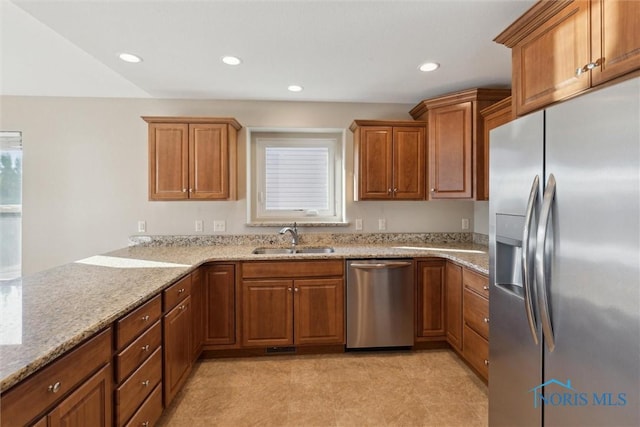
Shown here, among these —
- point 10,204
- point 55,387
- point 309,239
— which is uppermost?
point 10,204

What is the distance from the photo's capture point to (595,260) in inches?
37.9

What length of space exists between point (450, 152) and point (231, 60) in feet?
6.66

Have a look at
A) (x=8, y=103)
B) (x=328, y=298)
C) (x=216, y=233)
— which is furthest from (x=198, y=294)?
(x=8, y=103)

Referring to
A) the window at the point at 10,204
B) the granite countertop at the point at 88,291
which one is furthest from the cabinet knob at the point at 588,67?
the window at the point at 10,204

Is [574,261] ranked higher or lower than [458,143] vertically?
lower

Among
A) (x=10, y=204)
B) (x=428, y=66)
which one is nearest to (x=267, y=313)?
(x=428, y=66)

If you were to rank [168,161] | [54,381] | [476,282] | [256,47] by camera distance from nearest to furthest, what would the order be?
[54,381], [256,47], [476,282], [168,161]

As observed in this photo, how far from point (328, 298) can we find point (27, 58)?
124 inches

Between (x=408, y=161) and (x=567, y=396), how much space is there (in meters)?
2.21

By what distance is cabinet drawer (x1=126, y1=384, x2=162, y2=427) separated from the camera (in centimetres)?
141

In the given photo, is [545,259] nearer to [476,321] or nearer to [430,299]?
[476,321]

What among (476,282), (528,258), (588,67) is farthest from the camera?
(476,282)

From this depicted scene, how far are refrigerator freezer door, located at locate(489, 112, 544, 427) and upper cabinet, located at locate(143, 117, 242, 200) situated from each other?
223cm

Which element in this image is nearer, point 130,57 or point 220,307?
point 130,57
